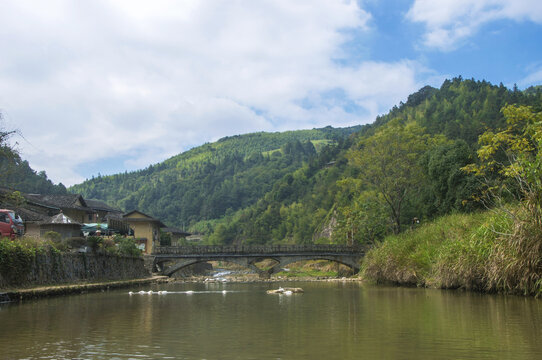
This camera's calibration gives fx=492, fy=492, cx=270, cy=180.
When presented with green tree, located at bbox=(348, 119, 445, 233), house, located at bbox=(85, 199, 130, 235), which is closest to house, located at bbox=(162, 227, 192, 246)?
house, located at bbox=(85, 199, 130, 235)

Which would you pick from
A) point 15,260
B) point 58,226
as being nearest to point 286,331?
point 15,260

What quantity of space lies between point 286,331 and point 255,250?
50009 millimetres

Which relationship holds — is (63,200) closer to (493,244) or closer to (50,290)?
(50,290)

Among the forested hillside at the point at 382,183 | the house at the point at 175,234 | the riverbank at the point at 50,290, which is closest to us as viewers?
the riverbank at the point at 50,290

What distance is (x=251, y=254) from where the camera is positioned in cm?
6325

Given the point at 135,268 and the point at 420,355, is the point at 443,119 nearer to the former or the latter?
the point at 135,268

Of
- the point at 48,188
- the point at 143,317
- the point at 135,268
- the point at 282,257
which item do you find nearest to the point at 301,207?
the point at 48,188

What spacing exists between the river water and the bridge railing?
41.0 metres

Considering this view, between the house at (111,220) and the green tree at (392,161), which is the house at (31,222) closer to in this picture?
the house at (111,220)

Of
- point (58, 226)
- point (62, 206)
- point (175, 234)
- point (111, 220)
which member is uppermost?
point (62, 206)

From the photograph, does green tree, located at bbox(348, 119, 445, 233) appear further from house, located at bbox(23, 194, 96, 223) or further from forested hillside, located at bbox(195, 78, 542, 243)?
house, located at bbox(23, 194, 96, 223)

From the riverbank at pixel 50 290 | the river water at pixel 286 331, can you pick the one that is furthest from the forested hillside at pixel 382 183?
the riverbank at pixel 50 290

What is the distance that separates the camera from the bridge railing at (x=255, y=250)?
203 feet

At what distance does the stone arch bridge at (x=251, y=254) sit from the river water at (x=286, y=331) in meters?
40.7
